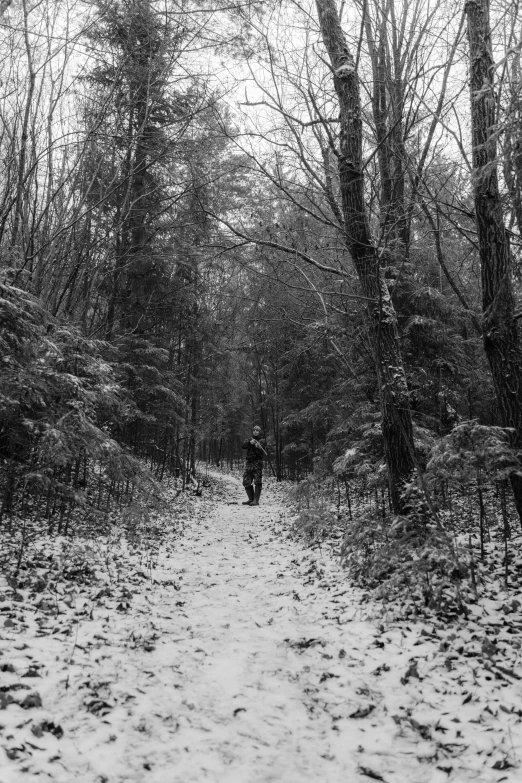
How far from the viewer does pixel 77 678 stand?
313 cm

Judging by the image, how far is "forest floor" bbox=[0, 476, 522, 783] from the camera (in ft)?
7.84

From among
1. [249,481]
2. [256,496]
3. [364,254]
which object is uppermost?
[364,254]

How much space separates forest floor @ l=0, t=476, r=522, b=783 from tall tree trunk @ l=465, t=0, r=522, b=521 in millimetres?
2271

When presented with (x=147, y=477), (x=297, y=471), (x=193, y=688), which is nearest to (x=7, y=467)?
(x=147, y=477)

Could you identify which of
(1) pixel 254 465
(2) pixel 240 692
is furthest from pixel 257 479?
(2) pixel 240 692

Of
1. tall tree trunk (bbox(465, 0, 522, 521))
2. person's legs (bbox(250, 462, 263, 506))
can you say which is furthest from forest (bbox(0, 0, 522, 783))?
person's legs (bbox(250, 462, 263, 506))

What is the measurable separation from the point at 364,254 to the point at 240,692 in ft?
18.0

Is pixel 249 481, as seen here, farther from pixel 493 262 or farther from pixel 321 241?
pixel 493 262

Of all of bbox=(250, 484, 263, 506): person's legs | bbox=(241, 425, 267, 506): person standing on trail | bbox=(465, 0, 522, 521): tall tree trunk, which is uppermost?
bbox=(465, 0, 522, 521): tall tree trunk

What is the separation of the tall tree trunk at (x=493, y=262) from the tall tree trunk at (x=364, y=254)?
4.56 feet

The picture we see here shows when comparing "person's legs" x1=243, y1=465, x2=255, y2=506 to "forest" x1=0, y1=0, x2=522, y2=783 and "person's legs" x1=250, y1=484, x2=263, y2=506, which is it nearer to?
"person's legs" x1=250, y1=484, x2=263, y2=506

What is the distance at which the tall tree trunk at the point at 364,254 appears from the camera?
6.07m

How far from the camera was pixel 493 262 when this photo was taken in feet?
16.4

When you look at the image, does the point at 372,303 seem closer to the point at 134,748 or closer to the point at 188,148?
the point at 188,148
